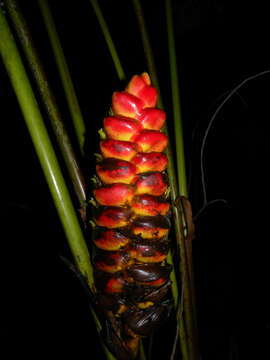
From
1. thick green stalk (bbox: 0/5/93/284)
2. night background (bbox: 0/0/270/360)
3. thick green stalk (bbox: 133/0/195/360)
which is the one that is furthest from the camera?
night background (bbox: 0/0/270/360)

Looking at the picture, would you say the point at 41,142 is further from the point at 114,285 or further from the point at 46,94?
the point at 114,285

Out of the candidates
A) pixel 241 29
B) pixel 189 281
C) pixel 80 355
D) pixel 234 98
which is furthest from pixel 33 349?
pixel 241 29

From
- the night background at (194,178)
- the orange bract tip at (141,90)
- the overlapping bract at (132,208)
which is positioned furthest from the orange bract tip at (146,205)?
the night background at (194,178)

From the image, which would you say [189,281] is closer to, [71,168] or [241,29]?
[71,168]

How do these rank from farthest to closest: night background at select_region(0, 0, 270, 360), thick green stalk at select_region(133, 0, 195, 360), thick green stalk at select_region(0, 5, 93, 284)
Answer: night background at select_region(0, 0, 270, 360), thick green stalk at select_region(133, 0, 195, 360), thick green stalk at select_region(0, 5, 93, 284)

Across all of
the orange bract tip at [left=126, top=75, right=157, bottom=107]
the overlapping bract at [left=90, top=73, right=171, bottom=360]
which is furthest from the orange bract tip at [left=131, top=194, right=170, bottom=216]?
the orange bract tip at [left=126, top=75, right=157, bottom=107]

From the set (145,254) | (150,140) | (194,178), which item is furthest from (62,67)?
(194,178)

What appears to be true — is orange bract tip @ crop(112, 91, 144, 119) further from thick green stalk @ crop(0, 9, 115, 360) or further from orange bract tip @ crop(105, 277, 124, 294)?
orange bract tip @ crop(105, 277, 124, 294)
